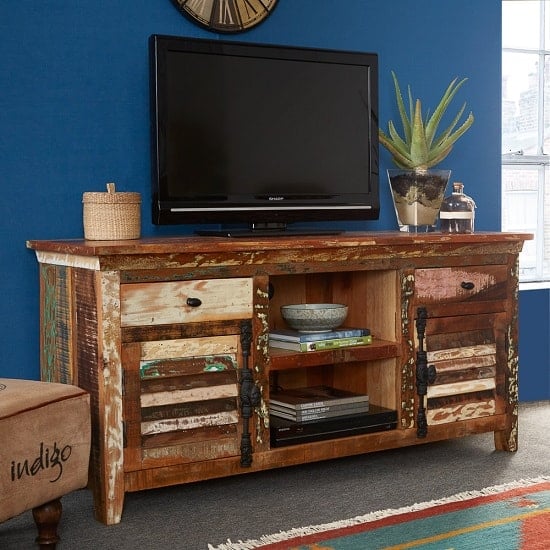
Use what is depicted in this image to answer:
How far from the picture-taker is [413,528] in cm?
256

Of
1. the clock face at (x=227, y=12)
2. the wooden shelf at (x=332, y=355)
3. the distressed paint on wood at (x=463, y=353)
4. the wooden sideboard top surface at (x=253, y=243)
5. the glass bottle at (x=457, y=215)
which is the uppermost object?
the clock face at (x=227, y=12)

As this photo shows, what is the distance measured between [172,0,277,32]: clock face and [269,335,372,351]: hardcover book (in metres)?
1.12

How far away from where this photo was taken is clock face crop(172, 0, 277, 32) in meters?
3.30

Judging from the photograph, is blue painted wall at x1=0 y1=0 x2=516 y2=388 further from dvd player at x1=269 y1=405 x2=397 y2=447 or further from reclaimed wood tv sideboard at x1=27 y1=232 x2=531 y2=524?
dvd player at x1=269 y1=405 x2=397 y2=447

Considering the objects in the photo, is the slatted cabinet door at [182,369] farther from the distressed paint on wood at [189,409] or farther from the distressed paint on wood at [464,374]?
the distressed paint on wood at [464,374]

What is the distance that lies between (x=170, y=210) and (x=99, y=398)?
67 centimetres

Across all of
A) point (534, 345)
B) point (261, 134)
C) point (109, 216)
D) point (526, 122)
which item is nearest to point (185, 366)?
point (109, 216)

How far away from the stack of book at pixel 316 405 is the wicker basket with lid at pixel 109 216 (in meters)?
0.73

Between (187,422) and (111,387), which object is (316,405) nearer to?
(187,422)

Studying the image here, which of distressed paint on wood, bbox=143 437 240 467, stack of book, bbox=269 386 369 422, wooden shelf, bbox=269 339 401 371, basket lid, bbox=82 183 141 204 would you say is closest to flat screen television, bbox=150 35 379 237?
basket lid, bbox=82 183 141 204

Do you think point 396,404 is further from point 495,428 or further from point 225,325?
point 225,325

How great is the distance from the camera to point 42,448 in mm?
2311

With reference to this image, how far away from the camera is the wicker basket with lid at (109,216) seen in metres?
2.89

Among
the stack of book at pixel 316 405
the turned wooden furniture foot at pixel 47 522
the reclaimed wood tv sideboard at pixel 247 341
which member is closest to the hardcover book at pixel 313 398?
the stack of book at pixel 316 405
